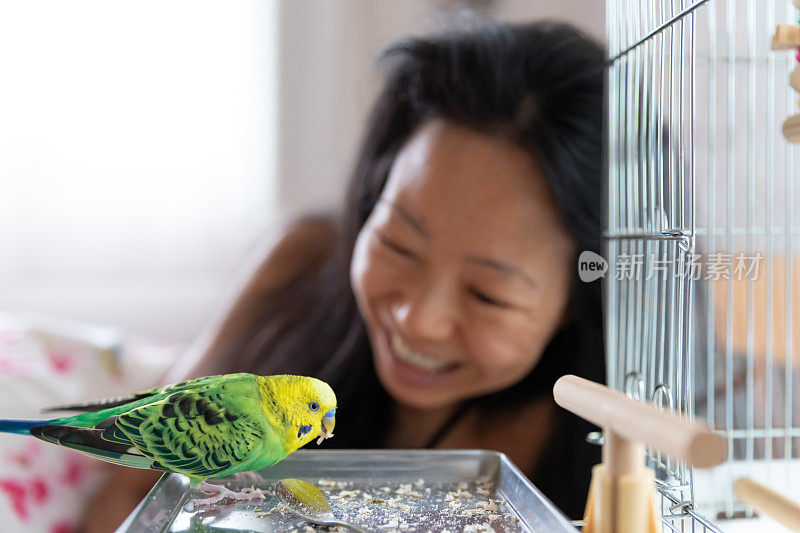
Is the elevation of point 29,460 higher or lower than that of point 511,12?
lower

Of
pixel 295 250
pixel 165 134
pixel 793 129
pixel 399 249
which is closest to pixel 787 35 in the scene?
pixel 793 129

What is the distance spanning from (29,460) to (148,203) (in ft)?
2.98

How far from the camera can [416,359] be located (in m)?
0.69

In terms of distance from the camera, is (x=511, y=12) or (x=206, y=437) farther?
(x=511, y=12)

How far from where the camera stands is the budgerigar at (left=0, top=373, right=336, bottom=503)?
356 mm

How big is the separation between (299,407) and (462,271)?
1.04 ft

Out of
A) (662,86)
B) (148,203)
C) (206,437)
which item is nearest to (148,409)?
(206,437)

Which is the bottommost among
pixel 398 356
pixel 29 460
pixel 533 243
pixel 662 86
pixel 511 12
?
pixel 29 460

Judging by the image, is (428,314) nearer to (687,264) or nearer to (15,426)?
(687,264)

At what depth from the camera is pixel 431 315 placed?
2.07 feet

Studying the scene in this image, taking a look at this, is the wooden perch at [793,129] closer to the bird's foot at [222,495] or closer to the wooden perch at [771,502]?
the wooden perch at [771,502]

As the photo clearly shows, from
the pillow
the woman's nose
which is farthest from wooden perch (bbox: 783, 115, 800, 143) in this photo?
the pillow

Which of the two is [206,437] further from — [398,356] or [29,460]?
[29,460]

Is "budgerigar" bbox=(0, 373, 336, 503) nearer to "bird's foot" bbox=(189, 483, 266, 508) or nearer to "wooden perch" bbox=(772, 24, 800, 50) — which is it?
"bird's foot" bbox=(189, 483, 266, 508)
